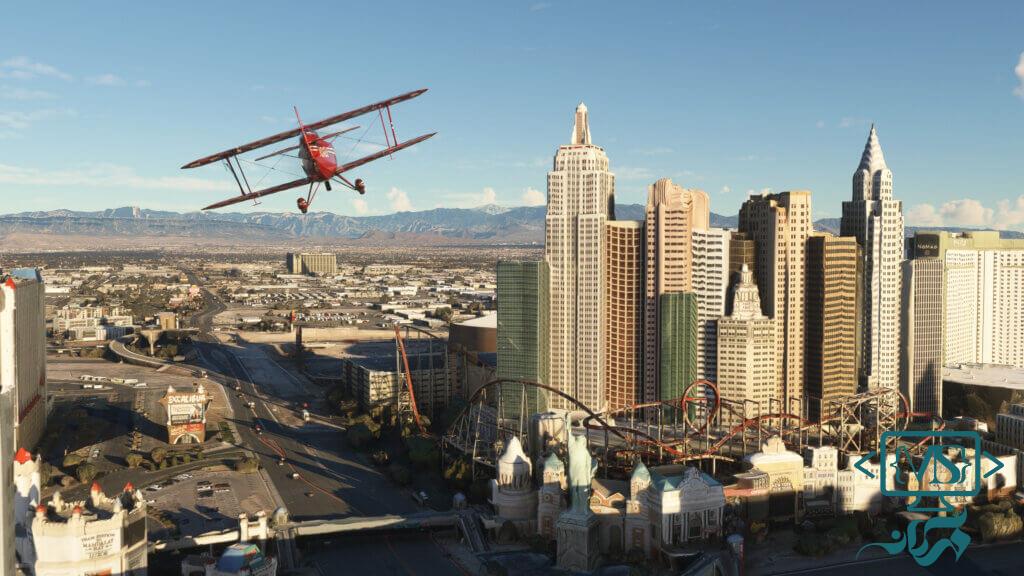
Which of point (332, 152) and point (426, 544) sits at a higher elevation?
point (332, 152)

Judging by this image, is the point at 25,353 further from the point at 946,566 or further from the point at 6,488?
the point at 946,566

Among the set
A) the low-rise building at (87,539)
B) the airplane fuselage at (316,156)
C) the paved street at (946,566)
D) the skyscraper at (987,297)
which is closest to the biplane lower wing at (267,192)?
the airplane fuselage at (316,156)

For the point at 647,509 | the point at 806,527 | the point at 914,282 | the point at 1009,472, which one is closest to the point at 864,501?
the point at 806,527

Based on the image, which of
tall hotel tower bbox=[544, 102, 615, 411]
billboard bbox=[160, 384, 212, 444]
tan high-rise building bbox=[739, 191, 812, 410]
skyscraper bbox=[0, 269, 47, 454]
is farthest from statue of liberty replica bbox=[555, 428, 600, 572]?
billboard bbox=[160, 384, 212, 444]

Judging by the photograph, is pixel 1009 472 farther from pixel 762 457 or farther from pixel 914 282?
pixel 914 282
